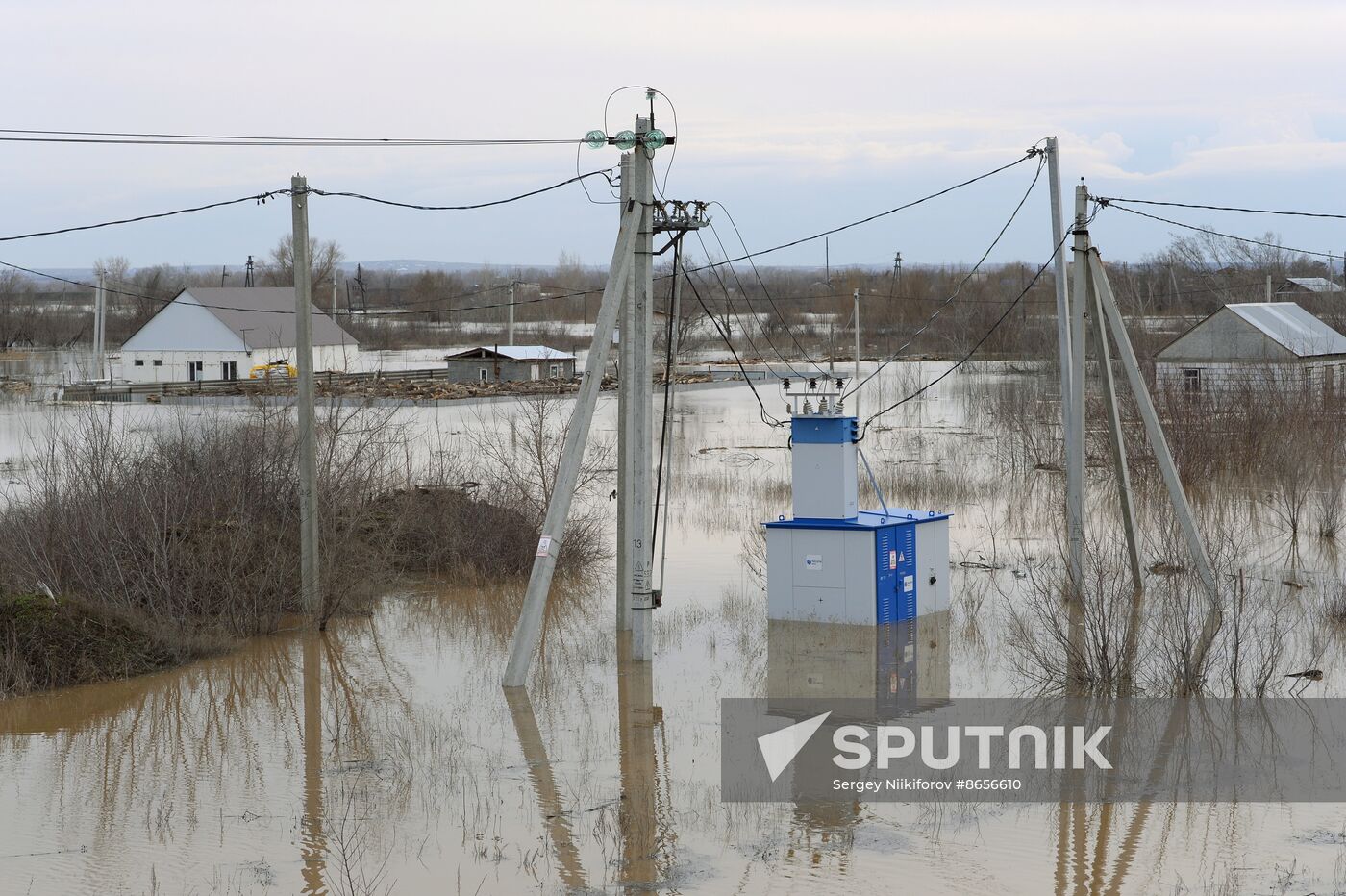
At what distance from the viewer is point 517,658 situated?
13711mm

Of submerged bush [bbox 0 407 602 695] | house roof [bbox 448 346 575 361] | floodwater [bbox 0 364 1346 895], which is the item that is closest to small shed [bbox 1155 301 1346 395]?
floodwater [bbox 0 364 1346 895]

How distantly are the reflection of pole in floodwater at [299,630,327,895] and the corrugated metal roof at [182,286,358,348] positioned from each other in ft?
171

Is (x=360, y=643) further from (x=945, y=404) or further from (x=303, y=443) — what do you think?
(x=945, y=404)

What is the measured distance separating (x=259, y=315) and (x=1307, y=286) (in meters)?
69.5

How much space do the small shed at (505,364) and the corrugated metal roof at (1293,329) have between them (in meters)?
33.6

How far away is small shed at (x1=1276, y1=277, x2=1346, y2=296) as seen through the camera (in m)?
85.6

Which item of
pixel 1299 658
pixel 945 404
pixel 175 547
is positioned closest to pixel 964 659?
pixel 1299 658

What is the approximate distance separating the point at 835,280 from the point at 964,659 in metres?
135

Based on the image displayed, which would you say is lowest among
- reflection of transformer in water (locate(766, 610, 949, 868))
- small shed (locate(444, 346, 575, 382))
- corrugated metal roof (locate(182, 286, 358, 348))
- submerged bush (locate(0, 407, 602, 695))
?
reflection of transformer in water (locate(766, 610, 949, 868))

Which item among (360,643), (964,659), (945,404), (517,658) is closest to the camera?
(517,658)

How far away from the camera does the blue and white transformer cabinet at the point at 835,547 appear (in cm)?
1614

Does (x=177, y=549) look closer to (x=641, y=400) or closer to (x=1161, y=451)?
(x=641, y=400)

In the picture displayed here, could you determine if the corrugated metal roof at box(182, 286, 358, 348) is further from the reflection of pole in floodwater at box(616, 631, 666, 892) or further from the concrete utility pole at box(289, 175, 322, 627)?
the reflection of pole in floodwater at box(616, 631, 666, 892)

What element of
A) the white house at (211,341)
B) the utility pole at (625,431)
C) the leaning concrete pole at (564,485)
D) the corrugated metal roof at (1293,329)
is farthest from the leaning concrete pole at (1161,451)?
the white house at (211,341)
